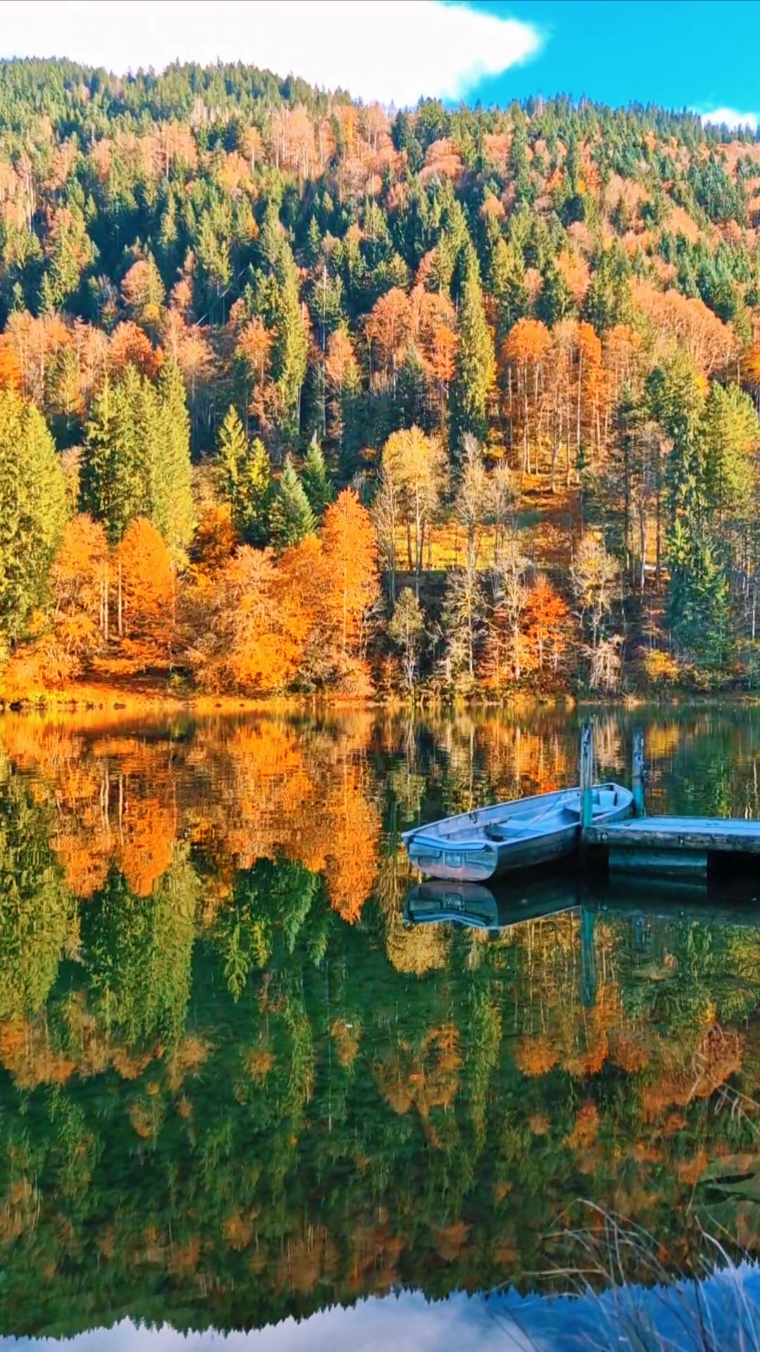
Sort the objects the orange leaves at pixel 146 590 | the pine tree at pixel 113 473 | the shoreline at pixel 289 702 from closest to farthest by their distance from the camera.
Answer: the shoreline at pixel 289 702 < the orange leaves at pixel 146 590 < the pine tree at pixel 113 473

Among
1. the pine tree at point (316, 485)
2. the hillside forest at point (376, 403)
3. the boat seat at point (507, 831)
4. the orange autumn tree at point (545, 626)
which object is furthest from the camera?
the pine tree at point (316, 485)

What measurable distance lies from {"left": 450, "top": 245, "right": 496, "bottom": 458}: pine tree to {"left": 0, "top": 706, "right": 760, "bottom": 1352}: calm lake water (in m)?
77.8

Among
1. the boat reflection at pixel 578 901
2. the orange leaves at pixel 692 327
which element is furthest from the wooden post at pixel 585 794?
the orange leaves at pixel 692 327

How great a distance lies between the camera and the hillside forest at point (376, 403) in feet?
219

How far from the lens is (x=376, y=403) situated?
10062 centimetres

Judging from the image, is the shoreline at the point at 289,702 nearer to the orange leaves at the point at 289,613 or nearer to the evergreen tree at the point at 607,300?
the orange leaves at the point at 289,613

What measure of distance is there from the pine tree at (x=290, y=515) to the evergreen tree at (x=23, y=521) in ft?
48.5

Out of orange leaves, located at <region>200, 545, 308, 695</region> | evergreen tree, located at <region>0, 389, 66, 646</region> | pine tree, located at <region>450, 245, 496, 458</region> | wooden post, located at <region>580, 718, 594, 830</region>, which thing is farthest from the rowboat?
pine tree, located at <region>450, 245, 496, 458</region>

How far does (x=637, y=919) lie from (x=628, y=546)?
62.4 m

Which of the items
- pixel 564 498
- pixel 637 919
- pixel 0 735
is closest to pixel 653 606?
pixel 564 498

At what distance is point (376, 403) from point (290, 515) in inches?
1279

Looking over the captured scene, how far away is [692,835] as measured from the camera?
18938mm

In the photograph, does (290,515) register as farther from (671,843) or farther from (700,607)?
(671,843)

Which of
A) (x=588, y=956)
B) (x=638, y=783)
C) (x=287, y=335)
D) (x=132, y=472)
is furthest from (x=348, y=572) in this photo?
(x=588, y=956)
